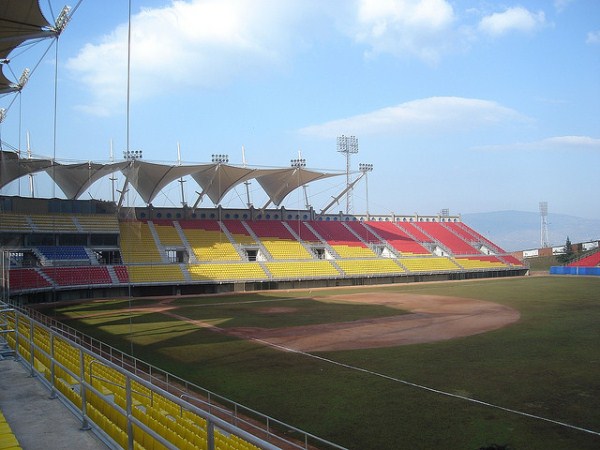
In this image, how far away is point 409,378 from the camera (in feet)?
49.0

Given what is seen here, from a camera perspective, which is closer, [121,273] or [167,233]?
[121,273]

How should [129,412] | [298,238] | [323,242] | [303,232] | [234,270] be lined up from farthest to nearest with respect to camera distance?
1. [303,232]
2. [323,242]
3. [298,238]
4. [234,270]
5. [129,412]

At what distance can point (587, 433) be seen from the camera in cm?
1020

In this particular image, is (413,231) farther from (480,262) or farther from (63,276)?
(63,276)

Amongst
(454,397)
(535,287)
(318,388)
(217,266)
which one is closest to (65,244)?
(217,266)

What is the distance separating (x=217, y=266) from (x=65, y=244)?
42.4 feet

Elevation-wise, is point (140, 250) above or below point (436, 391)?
above

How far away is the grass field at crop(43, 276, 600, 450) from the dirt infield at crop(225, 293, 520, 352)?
1053 mm

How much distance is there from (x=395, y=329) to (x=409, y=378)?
894 centimetres

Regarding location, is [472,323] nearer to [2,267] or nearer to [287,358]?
[287,358]

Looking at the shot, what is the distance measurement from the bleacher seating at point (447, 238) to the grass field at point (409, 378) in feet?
117

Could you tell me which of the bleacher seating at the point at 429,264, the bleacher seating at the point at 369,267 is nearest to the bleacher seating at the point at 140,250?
the bleacher seating at the point at 369,267

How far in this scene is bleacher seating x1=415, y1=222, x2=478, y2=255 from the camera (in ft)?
209

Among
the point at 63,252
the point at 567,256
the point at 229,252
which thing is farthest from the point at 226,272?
the point at 567,256
